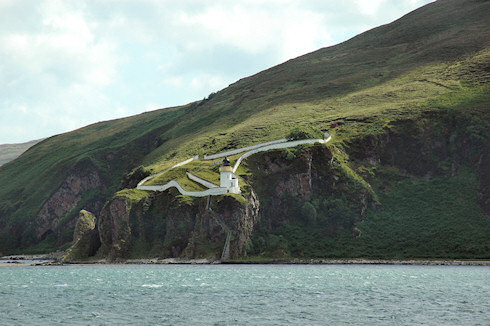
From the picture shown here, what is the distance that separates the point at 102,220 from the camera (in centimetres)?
14775

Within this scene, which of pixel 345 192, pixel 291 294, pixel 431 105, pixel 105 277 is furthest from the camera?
pixel 431 105

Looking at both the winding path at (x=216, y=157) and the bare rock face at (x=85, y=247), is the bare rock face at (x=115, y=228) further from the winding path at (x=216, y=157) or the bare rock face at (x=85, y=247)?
Result: the winding path at (x=216, y=157)

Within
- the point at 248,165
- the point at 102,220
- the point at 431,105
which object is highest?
the point at 431,105

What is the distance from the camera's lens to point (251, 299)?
64.9m

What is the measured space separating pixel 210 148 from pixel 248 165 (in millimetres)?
43852

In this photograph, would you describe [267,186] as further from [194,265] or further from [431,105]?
[431,105]

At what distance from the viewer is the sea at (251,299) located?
52.1 m

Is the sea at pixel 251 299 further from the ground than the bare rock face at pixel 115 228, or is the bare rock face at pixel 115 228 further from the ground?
the bare rock face at pixel 115 228

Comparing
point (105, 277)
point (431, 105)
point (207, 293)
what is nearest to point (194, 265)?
point (105, 277)

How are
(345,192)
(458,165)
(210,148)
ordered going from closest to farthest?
(345,192), (458,165), (210,148)

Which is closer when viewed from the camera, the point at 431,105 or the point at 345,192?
the point at 345,192

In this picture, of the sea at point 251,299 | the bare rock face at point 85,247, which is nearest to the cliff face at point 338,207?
the bare rock face at point 85,247

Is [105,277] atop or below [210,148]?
below

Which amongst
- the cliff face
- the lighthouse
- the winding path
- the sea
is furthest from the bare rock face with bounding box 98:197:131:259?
the sea
